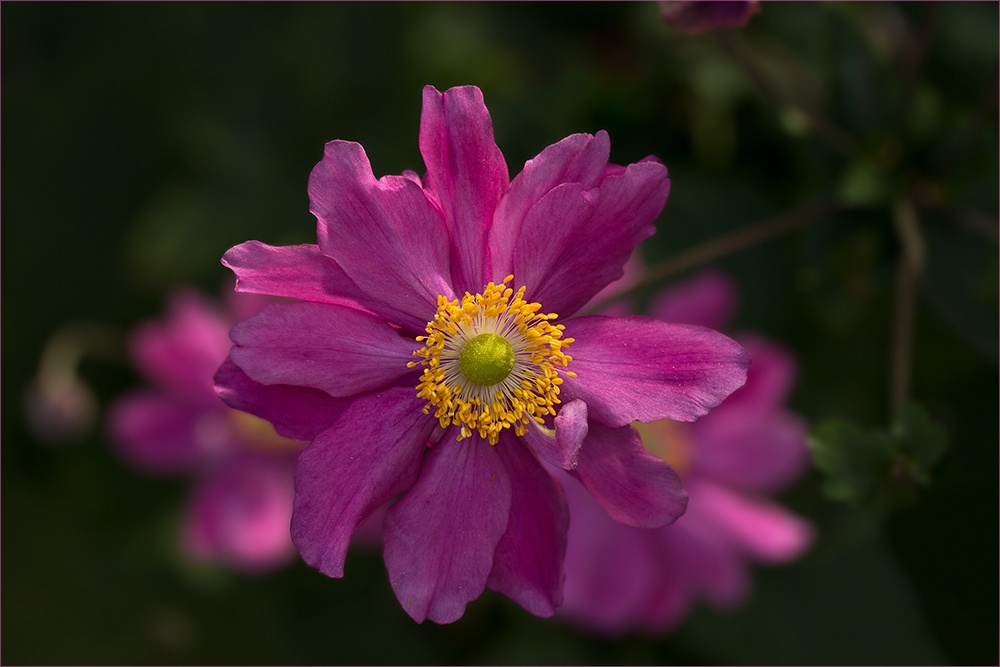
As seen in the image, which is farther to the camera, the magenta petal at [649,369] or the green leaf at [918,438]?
the green leaf at [918,438]

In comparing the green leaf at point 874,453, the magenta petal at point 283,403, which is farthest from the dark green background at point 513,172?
the magenta petal at point 283,403

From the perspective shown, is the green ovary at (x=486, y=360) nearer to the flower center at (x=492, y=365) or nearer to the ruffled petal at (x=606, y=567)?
the flower center at (x=492, y=365)

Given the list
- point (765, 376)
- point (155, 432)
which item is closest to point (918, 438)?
point (765, 376)

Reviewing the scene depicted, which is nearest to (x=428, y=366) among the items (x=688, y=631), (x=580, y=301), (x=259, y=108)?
(x=580, y=301)

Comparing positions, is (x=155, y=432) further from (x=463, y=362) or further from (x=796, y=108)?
(x=796, y=108)

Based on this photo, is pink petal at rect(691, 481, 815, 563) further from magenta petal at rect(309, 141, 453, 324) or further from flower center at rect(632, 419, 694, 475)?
magenta petal at rect(309, 141, 453, 324)
